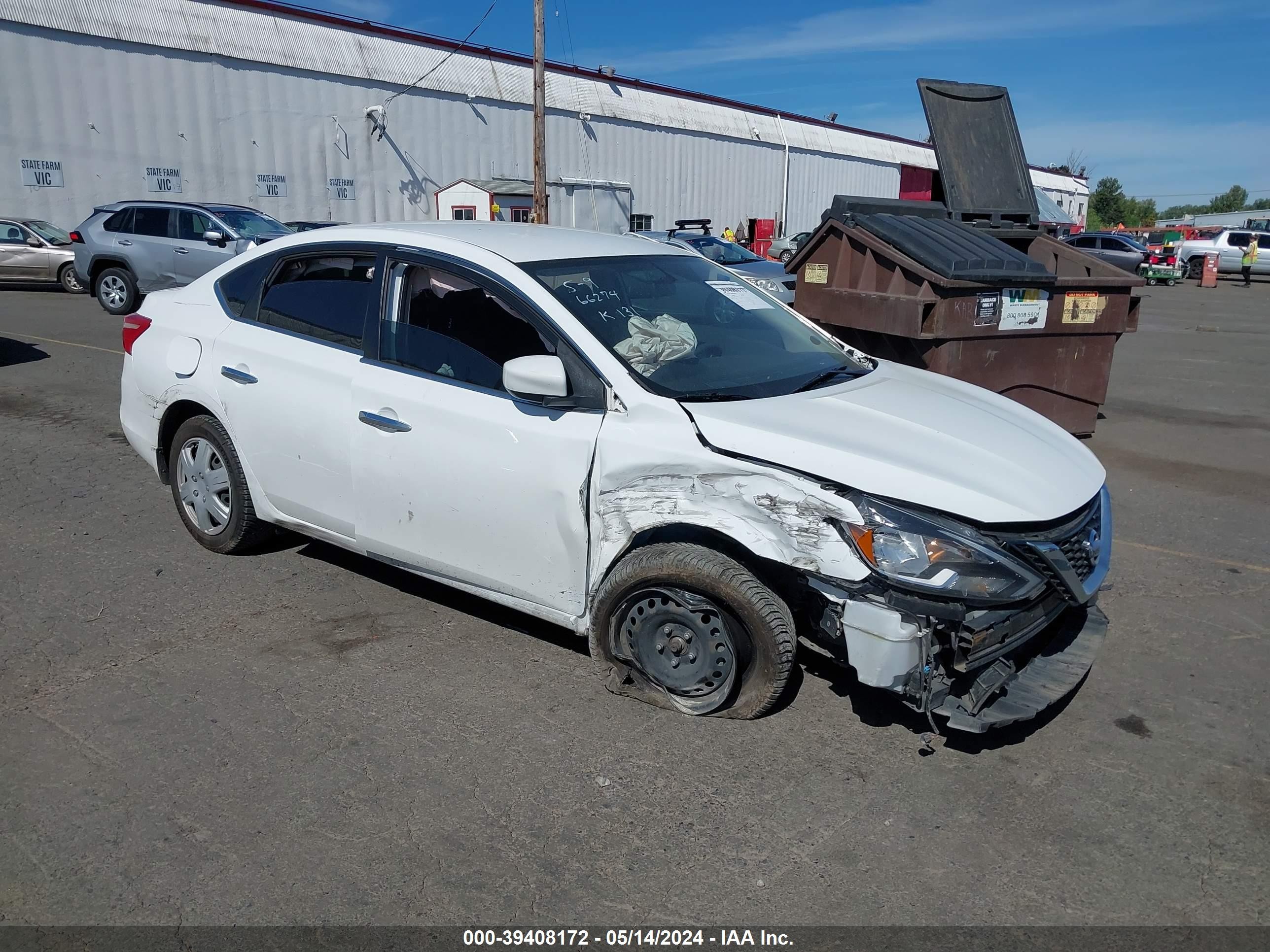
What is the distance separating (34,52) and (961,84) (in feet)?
68.9

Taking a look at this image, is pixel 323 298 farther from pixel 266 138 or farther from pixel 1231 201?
pixel 1231 201

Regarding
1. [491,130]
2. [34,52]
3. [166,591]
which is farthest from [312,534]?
[491,130]

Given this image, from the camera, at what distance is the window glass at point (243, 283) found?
4750 millimetres

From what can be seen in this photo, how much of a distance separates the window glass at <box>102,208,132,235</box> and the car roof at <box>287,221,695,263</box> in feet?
41.8

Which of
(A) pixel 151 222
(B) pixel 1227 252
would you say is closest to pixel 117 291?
(A) pixel 151 222

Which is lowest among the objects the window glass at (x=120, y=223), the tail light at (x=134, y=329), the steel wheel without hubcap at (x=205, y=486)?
the steel wheel without hubcap at (x=205, y=486)

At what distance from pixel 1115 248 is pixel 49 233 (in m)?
29.8

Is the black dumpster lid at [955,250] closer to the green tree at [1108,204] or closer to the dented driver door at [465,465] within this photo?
the dented driver door at [465,465]

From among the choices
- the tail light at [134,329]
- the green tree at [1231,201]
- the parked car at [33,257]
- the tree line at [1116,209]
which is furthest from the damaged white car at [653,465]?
the green tree at [1231,201]

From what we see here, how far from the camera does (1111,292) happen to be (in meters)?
7.81

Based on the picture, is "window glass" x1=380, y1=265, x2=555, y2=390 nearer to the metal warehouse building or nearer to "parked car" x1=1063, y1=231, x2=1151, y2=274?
the metal warehouse building

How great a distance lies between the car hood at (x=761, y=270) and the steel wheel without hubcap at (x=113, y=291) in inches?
400

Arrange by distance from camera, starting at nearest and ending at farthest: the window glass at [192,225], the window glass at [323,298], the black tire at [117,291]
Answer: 1. the window glass at [323,298]
2. the window glass at [192,225]
3. the black tire at [117,291]

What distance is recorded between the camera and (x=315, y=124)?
85.4 ft
